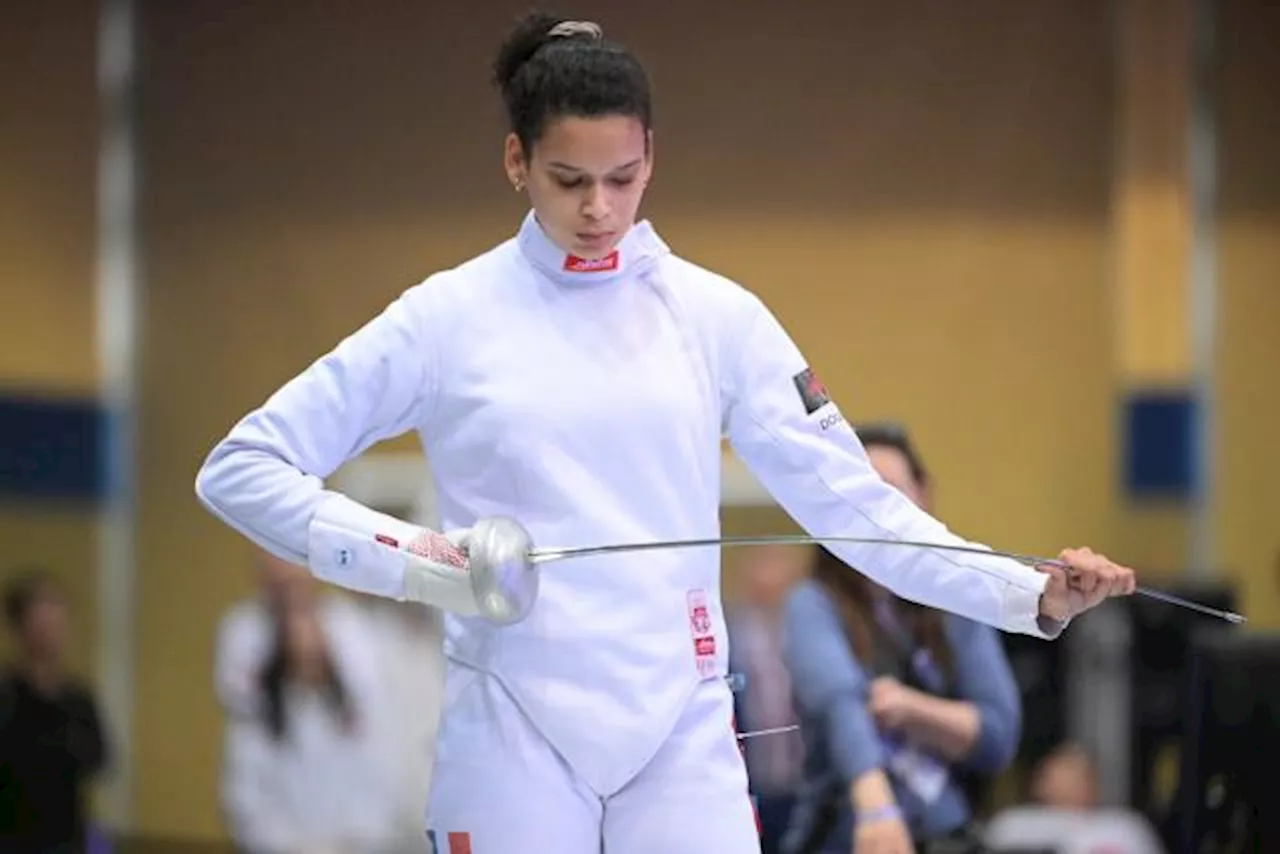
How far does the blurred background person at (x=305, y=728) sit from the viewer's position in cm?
558

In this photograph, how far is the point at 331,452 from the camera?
7.88ft

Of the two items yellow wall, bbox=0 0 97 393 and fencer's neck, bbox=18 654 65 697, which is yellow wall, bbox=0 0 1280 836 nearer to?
yellow wall, bbox=0 0 97 393

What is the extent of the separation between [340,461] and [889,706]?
136 centimetres

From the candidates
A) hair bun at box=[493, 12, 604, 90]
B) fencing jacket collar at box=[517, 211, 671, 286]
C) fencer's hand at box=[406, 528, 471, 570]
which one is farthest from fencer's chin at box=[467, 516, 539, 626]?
hair bun at box=[493, 12, 604, 90]

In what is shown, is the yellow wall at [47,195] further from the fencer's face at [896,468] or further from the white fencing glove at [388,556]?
the white fencing glove at [388,556]

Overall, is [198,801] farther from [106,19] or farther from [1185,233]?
[1185,233]

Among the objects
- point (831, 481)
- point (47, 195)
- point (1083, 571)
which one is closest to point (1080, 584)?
point (1083, 571)

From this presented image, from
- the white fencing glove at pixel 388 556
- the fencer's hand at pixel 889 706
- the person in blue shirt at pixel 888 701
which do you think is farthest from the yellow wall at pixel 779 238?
the white fencing glove at pixel 388 556

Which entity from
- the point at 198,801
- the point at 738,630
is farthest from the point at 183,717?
the point at 738,630

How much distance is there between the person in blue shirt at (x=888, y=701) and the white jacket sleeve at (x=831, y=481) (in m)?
0.94

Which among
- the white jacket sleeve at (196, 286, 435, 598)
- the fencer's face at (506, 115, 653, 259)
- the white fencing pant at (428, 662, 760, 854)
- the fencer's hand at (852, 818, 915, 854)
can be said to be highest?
the fencer's face at (506, 115, 653, 259)

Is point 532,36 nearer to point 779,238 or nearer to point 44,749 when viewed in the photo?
point 44,749

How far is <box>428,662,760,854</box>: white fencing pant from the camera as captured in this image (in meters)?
2.29

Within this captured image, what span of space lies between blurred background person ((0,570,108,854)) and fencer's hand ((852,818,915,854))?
2.86m
